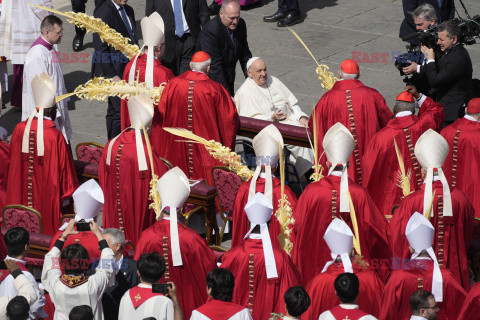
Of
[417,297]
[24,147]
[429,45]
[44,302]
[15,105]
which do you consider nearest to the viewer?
[417,297]

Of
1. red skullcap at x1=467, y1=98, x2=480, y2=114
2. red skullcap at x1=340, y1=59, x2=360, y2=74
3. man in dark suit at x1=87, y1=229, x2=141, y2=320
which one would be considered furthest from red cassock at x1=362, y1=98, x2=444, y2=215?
man in dark suit at x1=87, y1=229, x2=141, y2=320

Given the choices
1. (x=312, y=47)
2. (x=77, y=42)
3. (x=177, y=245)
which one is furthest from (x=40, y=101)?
(x=312, y=47)

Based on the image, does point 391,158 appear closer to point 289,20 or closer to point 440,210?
point 440,210

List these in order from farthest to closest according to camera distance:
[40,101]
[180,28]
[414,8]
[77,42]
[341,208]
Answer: [77,42], [180,28], [414,8], [40,101], [341,208]

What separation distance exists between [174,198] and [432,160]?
2.29 metres

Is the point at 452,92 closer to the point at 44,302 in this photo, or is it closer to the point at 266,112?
the point at 266,112

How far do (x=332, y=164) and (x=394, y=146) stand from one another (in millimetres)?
1448

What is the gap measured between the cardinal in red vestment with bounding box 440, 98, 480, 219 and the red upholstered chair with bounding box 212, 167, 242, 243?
7.15 ft

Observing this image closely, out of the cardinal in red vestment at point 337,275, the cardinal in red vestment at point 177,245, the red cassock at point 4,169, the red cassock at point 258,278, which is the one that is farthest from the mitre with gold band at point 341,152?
the red cassock at point 4,169

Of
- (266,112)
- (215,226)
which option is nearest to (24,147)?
(215,226)

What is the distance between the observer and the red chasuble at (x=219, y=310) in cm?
796

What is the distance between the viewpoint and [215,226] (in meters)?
11.2

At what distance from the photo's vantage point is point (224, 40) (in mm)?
13359

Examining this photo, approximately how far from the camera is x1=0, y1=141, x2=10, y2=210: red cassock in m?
11.1
